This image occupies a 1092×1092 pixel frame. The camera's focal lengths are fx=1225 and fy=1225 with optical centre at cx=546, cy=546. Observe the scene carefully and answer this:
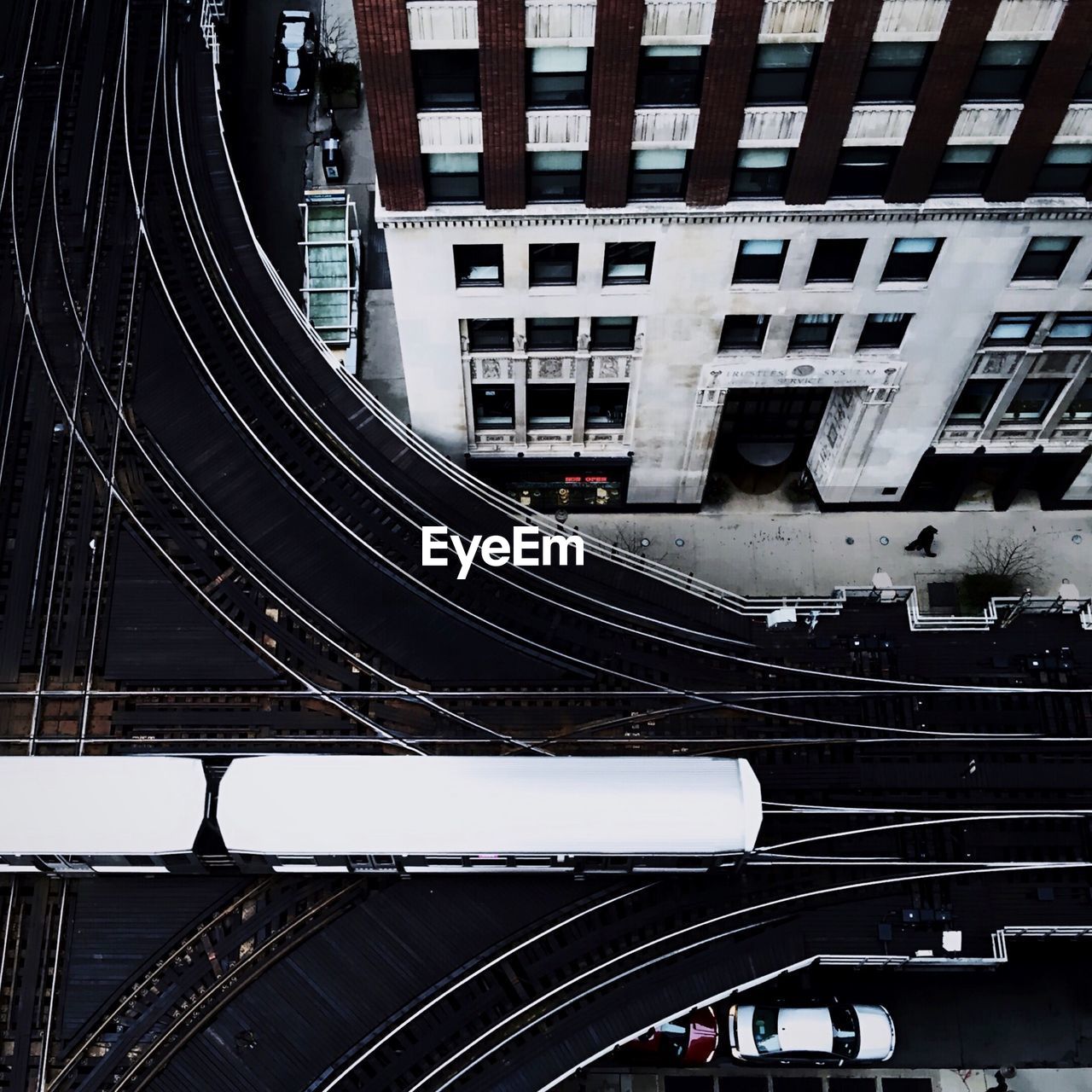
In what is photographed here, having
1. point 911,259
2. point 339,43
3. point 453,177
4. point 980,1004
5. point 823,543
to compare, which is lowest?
point 980,1004

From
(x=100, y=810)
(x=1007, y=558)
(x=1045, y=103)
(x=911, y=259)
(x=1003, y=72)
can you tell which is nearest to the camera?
(x=1003, y=72)

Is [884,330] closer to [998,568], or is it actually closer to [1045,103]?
[1045,103]

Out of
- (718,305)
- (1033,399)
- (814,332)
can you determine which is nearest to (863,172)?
(718,305)

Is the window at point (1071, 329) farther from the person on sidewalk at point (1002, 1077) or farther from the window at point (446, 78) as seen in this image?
the person on sidewalk at point (1002, 1077)

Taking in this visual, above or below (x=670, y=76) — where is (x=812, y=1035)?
below

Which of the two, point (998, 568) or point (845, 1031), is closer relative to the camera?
point (845, 1031)

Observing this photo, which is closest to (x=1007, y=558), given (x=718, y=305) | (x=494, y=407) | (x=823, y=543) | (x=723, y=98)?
(x=823, y=543)

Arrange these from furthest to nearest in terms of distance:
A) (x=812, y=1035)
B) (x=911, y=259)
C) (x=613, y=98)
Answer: (x=812, y=1035)
(x=911, y=259)
(x=613, y=98)
